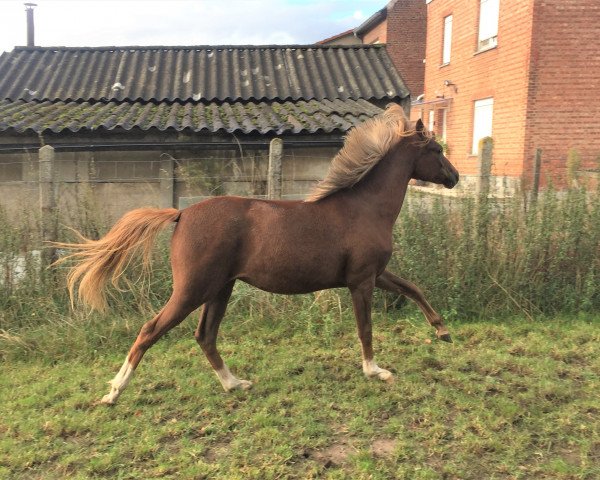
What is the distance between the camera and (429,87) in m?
21.0

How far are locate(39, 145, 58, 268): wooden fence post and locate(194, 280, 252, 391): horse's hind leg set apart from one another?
2352 millimetres

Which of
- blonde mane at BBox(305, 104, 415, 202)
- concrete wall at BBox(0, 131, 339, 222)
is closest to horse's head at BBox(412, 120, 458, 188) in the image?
blonde mane at BBox(305, 104, 415, 202)

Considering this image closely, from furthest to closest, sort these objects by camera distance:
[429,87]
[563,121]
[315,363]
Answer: [429,87] < [563,121] < [315,363]

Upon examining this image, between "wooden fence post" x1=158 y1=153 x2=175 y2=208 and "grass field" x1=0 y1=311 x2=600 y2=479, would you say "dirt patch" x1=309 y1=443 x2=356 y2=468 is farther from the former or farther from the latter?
"wooden fence post" x1=158 y1=153 x2=175 y2=208

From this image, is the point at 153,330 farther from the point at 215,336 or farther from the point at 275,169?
the point at 275,169

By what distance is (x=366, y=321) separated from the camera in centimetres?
381

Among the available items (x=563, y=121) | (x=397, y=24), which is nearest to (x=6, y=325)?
(x=563, y=121)

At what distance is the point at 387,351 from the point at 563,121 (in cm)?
1154

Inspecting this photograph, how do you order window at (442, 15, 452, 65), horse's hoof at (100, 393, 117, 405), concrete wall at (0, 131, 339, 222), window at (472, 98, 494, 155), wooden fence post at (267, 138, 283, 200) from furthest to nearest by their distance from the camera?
window at (442, 15, 452, 65) < window at (472, 98, 494, 155) < concrete wall at (0, 131, 339, 222) < wooden fence post at (267, 138, 283, 200) < horse's hoof at (100, 393, 117, 405)

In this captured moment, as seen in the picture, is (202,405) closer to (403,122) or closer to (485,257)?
(403,122)

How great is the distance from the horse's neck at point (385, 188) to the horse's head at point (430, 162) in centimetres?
13

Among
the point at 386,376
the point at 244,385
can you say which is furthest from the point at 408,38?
the point at 244,385

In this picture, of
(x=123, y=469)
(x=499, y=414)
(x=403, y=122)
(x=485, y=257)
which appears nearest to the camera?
(x=123, y=469)

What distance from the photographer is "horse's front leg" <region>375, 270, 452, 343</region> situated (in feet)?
13.1
